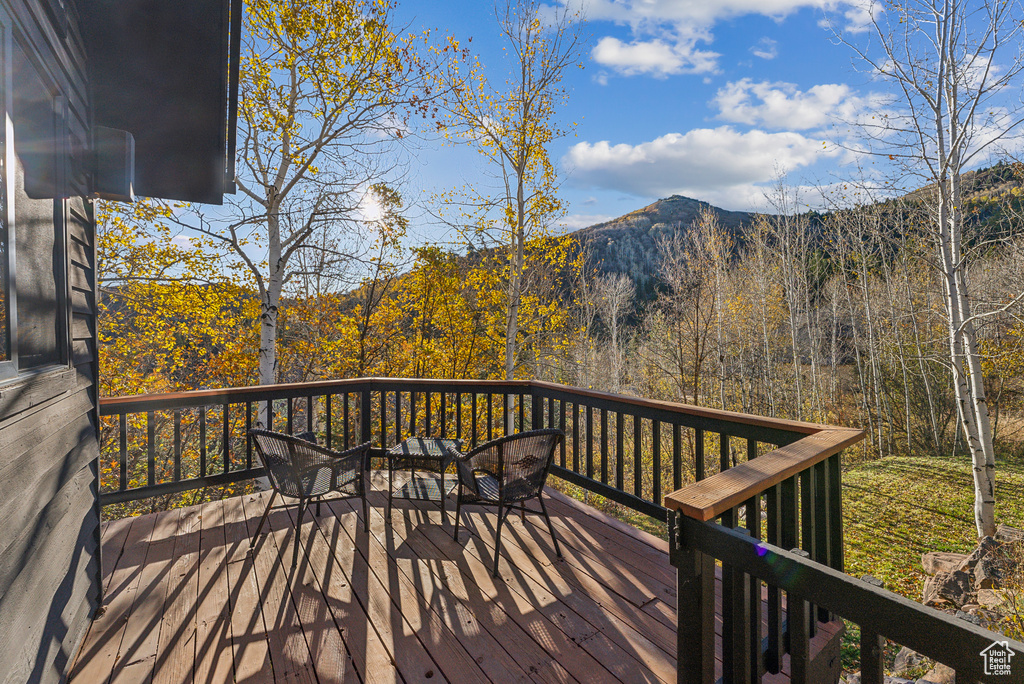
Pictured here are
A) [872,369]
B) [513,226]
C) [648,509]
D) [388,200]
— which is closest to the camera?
[648,509]

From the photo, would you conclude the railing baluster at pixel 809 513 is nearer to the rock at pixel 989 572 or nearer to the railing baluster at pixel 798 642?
the railing baluster at pixel 798 642

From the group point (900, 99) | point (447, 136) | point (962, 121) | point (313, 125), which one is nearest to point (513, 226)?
point (447, 136)

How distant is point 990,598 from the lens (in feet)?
15.4

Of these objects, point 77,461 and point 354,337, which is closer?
point 77,461

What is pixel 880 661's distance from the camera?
1.06 metres

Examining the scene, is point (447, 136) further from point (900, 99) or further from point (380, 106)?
point (900, 99)

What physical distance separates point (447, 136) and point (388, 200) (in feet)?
5.40

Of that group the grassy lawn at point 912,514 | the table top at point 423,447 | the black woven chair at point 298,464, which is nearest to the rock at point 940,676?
the grassy lawn at point 912,514

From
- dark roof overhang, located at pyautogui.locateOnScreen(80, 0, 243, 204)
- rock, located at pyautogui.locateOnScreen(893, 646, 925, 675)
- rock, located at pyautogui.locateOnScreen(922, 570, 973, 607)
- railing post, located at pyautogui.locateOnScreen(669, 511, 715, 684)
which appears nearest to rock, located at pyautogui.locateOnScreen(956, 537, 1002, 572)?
rock, located at pyautogui.locateOnScreen(922, 570, 973, 607)

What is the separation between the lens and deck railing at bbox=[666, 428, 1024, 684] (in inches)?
35.5

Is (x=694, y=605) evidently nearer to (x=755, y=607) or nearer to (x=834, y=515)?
(x=755, y=607)

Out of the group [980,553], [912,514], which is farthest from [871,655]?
[912,514]

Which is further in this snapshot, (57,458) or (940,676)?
(940,676)

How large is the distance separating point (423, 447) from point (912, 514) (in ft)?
31.2
